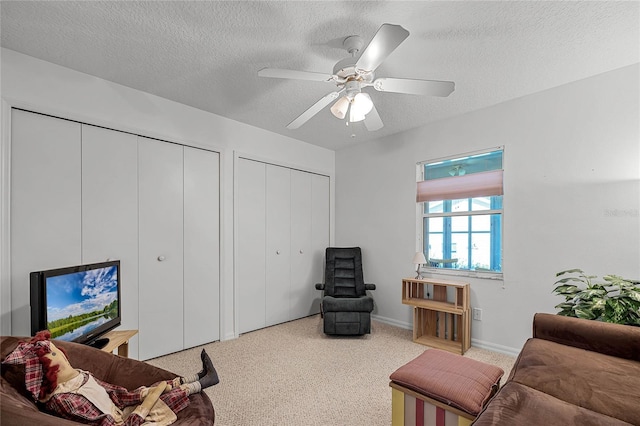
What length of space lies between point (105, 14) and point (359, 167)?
3.30 metres

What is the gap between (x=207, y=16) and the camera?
6.15 feet

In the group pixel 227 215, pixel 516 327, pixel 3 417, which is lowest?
pixel 516 327

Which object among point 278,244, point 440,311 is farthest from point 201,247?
point 440,311

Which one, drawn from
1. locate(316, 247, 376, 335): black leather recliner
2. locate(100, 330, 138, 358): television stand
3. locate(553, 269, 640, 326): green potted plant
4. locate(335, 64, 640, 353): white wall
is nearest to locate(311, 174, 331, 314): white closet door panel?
locate(316, 247, 376, 335): black leather recliner

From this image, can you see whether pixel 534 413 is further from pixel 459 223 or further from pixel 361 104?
pixel 459 223

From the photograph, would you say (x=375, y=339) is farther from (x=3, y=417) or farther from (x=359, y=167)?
(x=3, y=417)

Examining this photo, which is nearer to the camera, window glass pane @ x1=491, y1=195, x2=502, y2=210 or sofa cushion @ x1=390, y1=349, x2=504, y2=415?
sofa cushion @ x1=390, y1=349, x2=504, y2=415

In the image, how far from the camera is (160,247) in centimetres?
300

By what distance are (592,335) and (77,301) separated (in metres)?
3.25

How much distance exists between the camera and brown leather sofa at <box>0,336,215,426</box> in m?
0.93

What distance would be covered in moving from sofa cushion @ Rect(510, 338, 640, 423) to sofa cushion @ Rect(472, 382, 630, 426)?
0.09 metres

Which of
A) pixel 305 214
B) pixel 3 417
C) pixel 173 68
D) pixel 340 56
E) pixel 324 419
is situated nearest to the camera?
pixel 3 417

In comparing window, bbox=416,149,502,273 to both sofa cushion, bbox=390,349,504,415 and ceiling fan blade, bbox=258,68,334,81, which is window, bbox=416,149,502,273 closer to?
sofa cushion, bbox=390,349,504,415

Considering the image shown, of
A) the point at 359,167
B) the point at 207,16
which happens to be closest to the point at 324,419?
the point at 207,16
